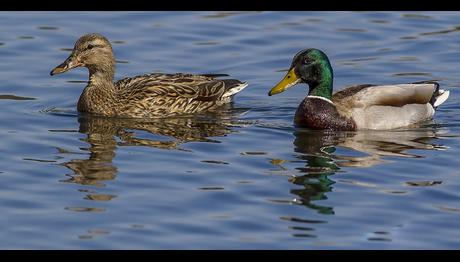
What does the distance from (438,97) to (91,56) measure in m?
4.38

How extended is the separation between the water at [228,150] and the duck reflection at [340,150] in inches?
0.9

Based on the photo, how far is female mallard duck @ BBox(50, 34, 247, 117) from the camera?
17156 millimetres

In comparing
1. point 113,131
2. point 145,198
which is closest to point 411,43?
point 113,131

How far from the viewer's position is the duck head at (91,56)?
17.2 m

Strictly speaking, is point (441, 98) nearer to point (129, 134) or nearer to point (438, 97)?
point (438, 97)

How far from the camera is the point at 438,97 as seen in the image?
17188 millimetres

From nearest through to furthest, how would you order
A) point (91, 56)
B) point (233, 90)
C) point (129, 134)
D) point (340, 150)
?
point (340, 150) < point (129, 134) < point (91, 56) < point (233, 90)

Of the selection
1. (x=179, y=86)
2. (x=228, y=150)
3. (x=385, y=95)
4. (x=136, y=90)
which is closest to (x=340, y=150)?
(x=228, y=150)

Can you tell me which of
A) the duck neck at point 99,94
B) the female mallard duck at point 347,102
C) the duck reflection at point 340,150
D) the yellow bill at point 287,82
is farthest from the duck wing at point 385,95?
the duck neck at point 99,94

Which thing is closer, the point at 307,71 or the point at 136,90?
the point at 307,71

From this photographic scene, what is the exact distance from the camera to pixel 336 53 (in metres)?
19.8

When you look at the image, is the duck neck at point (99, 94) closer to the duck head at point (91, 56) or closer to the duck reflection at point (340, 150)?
the duck head at point (91, 56)

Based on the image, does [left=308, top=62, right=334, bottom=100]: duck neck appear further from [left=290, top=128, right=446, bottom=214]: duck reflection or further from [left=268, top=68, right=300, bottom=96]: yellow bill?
[left=290, top=128, right=446, bottom=214]: duck reflection

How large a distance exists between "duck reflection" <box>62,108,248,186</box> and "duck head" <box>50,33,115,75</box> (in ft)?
2.30
